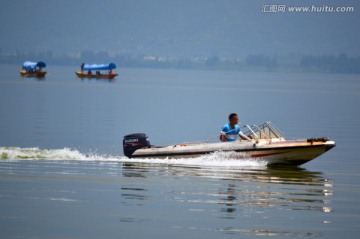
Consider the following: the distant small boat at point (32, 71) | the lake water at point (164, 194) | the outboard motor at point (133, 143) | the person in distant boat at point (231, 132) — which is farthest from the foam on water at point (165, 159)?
the distant small boat at point (32, 71)

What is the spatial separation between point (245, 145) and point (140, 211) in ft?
28.8

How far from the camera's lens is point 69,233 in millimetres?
18656

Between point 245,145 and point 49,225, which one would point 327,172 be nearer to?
point 245,145

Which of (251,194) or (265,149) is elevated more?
(265,149)

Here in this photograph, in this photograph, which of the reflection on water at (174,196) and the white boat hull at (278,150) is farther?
the white boat hull at (278,150)

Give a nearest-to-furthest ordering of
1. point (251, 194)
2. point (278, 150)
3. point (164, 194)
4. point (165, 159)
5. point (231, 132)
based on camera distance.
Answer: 1. point (164, 194)
2. point (251, 194)
3. point (278, 150)
4. point (231, 132)
5. point (165, 159)

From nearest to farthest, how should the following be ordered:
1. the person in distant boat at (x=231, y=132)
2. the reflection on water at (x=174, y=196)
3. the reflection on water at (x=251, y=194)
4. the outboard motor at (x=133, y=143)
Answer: the reflection on water at (x=174, y=196), the reflection on water at (x=251, y=194), the person in distant boat at (x=231, y=132), the outboard motor at (x=133, y=143)

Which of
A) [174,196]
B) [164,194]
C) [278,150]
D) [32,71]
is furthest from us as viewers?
[32,71]

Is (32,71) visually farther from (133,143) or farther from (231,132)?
(231,132)

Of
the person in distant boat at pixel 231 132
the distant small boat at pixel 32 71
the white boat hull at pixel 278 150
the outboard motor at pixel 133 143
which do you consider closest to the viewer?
the white boat hull at pixel 278 150

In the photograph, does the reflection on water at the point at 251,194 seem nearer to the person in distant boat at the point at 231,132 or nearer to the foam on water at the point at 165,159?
the foam on water at the point at 165,159

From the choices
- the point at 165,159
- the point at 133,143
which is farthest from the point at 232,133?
the point at 133,143

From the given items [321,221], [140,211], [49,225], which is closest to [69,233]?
[49,225]

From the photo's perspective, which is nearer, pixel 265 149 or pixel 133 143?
pixel 265 149
